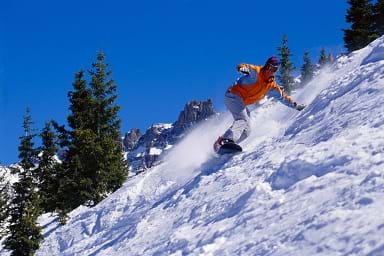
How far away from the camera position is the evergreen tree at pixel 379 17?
40219 millimetres

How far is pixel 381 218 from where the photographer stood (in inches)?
203

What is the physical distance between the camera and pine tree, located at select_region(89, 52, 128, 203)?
29016 millimetres

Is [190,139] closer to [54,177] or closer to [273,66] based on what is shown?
[273,66]

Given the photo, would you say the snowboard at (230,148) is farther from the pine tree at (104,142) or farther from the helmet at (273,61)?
the pine tree at (104,142)

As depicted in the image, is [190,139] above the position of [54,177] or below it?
below

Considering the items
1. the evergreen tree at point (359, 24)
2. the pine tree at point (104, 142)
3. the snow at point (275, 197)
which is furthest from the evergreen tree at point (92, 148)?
the evergreen tree at point (359, 24)

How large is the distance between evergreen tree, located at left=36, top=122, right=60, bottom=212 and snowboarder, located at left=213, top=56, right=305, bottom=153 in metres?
20.7

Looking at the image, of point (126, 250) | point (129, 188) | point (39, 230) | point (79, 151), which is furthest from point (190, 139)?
point (79, 151)

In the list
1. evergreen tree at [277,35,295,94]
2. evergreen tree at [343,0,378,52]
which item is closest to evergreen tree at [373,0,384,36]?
evergreen tree at [343,0,378,52]

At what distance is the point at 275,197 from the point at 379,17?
3748 cm

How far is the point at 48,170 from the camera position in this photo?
34.4 m

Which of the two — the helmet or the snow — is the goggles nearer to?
the helmet

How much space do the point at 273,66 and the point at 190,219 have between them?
16.2ft

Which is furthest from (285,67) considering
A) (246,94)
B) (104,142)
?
(246,94)
